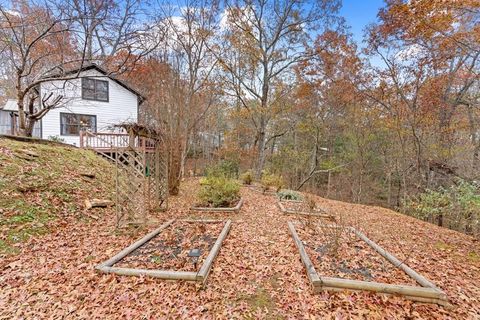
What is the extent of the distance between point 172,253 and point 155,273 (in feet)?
2.23

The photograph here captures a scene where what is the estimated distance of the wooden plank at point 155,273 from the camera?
10.1 ft

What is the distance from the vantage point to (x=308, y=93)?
12.9m

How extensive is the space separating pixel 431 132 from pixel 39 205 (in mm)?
14527

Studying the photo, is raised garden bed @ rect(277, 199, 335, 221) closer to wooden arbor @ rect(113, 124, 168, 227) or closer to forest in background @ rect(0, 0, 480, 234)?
forest in background @ rect(0, 0, 480, 234)

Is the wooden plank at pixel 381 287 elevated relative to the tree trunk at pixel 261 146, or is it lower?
lower

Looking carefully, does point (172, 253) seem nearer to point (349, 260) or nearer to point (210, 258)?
point (210, 258)

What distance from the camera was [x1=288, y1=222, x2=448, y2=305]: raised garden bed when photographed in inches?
113

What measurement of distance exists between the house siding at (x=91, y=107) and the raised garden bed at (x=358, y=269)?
43.0ft

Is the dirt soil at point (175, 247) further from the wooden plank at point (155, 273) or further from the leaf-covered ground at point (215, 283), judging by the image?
the leaf-covered ground at point (215, 283)

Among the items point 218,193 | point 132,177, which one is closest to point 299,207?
point 218,193

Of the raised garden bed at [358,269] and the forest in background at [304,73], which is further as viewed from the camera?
the forest in background at [304,73]

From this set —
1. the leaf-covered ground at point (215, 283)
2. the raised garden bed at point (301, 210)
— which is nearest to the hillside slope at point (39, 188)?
the leaf-covered ground at point (215, 283)

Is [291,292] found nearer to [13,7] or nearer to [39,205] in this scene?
[39,205]

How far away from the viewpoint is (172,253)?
385 centimetres
